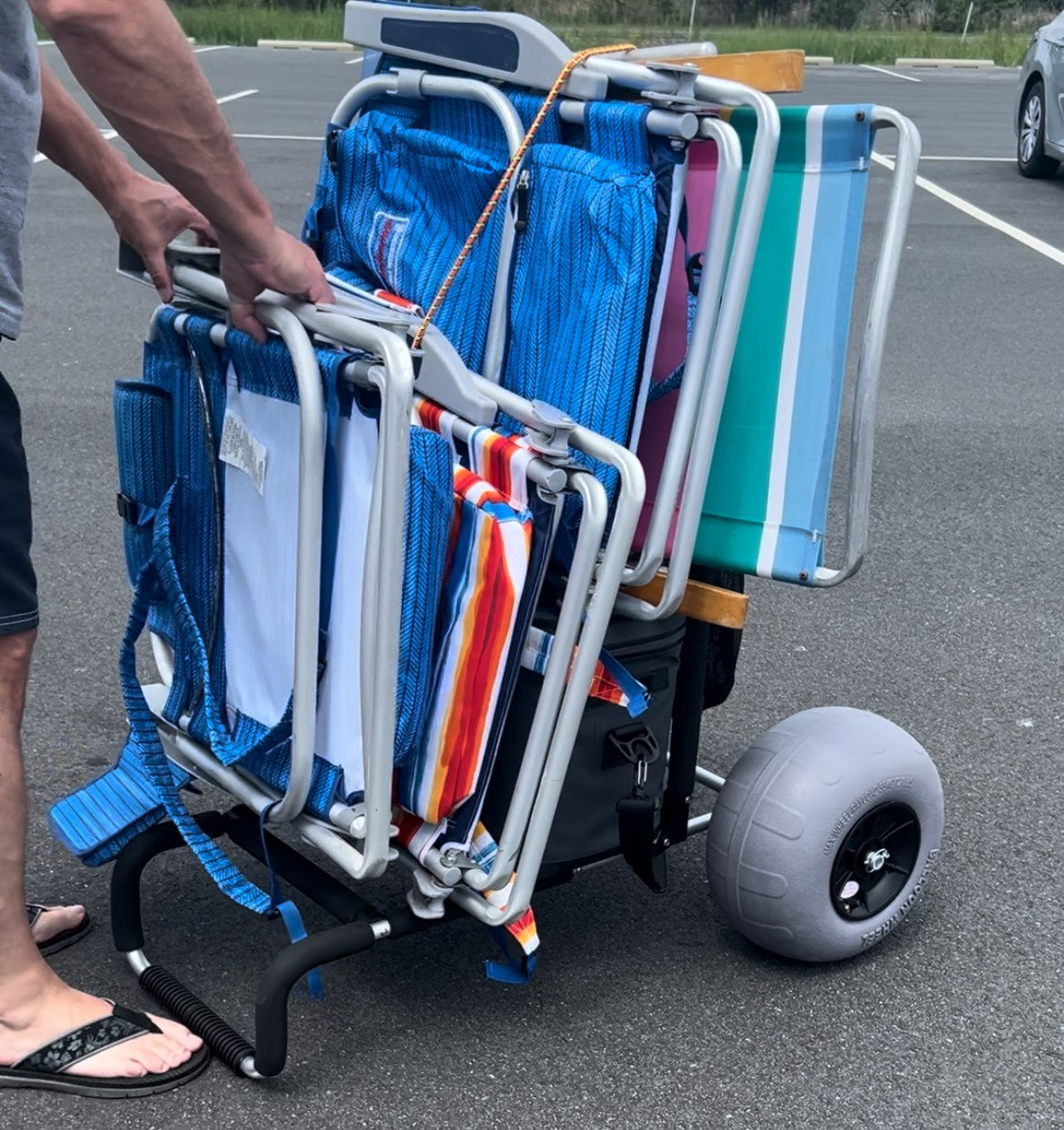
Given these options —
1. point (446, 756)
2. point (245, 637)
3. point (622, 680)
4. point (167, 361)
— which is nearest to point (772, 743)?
point (622, 680)

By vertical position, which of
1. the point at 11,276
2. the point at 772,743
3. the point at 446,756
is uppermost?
the point at 11,276

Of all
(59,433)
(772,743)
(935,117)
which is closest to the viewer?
(772,743)

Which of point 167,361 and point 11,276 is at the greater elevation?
→ point 11,276

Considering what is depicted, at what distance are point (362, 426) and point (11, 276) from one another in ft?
1.73

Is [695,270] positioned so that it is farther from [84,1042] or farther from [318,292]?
[84,1042]

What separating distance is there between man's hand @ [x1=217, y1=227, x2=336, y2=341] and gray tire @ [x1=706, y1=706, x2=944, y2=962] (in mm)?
1028

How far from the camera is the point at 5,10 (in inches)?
77.1

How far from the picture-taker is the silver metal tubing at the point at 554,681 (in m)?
2.04

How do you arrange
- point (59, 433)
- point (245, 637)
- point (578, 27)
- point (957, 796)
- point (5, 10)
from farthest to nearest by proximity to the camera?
1. point (578, 27)
2. point (59, 433)
3. point (957, 796)
4. point (245, 637)
5. point (5, 10)

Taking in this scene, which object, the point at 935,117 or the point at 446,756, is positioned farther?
the point at 935,117

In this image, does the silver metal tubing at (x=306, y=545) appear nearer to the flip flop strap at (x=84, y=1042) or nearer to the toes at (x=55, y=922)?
the flip flop strap at (x=84, y=1042)

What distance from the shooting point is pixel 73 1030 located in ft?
7.60

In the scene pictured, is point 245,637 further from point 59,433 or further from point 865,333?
point 59,433

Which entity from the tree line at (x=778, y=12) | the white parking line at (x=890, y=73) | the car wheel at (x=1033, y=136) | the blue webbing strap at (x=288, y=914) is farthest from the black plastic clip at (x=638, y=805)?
the tree line at (x=778, y=12)
